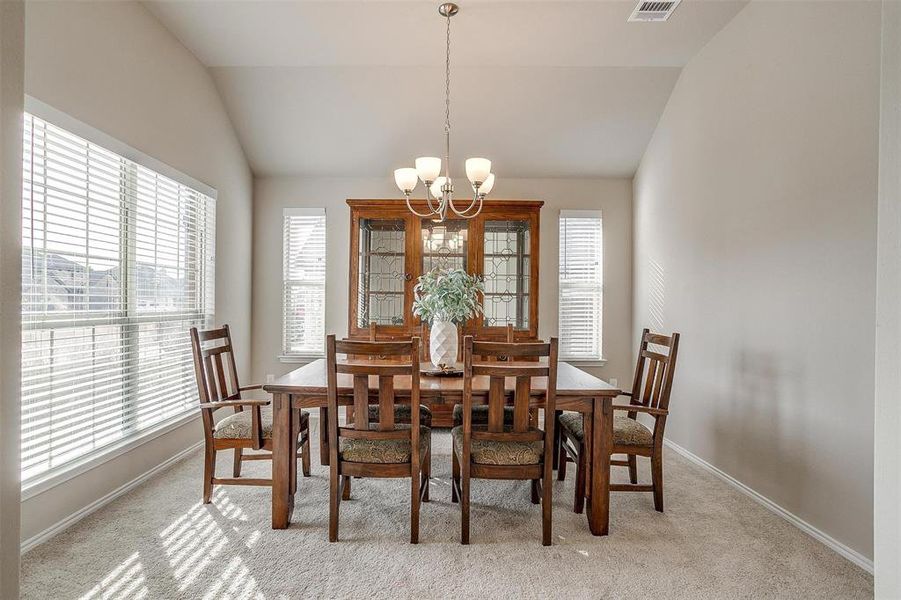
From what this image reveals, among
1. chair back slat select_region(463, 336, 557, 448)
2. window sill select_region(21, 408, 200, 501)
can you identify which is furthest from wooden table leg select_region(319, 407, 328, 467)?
window sill select_region(21, 408, 200, 501)

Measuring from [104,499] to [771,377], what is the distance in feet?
12.8

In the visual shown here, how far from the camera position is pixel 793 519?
2.50m

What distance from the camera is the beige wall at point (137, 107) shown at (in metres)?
2.25

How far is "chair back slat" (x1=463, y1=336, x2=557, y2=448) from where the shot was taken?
2125mm

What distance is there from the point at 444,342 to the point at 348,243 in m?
2.36

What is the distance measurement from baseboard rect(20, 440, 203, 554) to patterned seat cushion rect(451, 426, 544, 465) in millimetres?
2030

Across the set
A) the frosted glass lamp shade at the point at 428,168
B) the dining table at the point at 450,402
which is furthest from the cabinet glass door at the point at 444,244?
the dining table at the point at 450,402

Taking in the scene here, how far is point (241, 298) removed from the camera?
4.48m

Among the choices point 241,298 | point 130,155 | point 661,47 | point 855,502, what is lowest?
point 855,502

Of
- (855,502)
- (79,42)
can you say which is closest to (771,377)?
(855,502)

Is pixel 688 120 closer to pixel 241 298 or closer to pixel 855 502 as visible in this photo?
pixel 855 502

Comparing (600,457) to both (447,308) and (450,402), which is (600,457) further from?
(447,308)

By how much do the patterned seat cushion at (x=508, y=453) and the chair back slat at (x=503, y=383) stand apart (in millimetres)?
55

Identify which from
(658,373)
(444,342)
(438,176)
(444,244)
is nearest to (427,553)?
(444,342)
